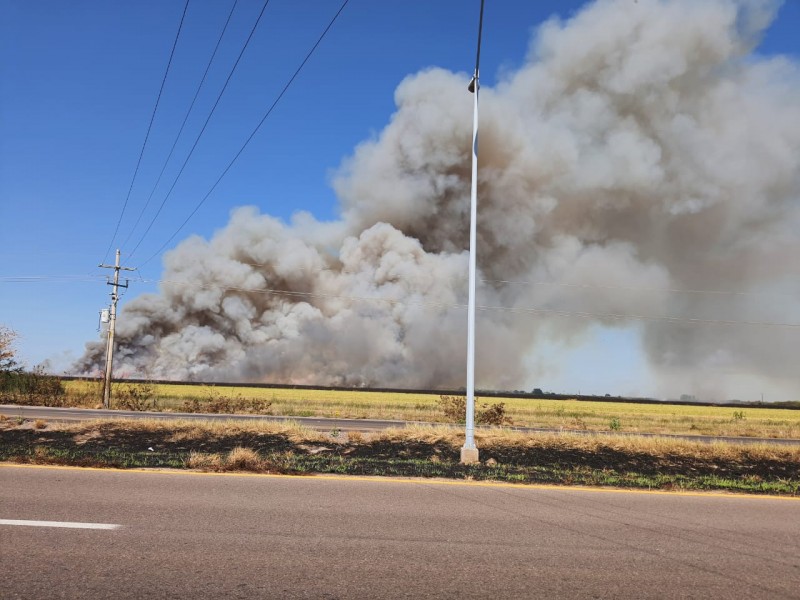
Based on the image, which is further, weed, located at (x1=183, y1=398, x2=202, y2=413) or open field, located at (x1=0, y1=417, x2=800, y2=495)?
weed, located at (x1=183, y1=398, x2=202, y2=413)

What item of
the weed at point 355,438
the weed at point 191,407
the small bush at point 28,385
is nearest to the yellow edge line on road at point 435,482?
the weed at point 355,438

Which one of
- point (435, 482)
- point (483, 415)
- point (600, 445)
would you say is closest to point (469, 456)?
point (435, 482)

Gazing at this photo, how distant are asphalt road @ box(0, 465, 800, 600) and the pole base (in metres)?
2.84

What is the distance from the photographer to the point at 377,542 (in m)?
4.60

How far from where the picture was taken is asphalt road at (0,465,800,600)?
3.66m

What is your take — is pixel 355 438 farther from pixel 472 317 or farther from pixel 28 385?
pixel 28 385

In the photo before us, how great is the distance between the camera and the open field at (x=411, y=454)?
8289 millimetres

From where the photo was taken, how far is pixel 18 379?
33312mm

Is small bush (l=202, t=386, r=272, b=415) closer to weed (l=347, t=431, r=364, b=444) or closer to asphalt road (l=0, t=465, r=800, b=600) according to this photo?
weed (l=347, t=431, r=364, b=444)

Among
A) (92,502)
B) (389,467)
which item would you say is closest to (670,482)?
(389,467)

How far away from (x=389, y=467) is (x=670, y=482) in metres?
4.05

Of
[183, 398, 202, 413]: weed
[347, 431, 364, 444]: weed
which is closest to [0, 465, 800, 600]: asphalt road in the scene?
[347, 431, 364, 444]: weed

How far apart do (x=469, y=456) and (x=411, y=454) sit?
1.35 metres

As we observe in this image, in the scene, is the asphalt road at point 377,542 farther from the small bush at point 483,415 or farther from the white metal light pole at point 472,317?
the small bush at point 483,415
